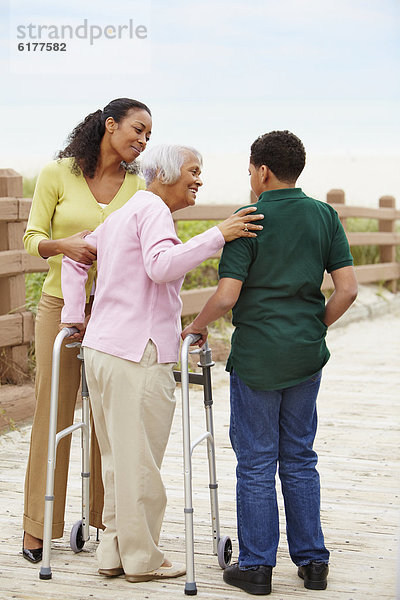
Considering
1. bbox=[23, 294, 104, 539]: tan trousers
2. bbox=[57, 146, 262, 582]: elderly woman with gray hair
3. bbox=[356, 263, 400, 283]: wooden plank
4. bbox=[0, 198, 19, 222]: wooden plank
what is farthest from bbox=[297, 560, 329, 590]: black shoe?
bbox=[356, 263, 400, 283]: wooden plank

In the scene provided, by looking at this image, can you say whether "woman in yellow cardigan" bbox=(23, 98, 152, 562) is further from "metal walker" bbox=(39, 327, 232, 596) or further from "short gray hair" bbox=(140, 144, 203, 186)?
"short gray hair" bbox=(140, 144, 203, 186)

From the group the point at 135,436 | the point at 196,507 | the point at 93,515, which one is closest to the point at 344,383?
the point at 196,507

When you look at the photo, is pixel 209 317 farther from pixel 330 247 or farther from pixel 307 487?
pixel 307 487

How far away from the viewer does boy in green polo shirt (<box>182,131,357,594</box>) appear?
300cm

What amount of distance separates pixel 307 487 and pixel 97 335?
2.91ft

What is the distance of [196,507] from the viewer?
13.9 feet

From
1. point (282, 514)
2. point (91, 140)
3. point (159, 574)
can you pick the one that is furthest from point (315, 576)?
point (91, 140)

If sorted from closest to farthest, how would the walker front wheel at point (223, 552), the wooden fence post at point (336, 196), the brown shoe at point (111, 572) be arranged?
the brown shoe at point (111, 572) < the walker front wheel at point (223, 552) < the wooden fence post at point (336, 196)

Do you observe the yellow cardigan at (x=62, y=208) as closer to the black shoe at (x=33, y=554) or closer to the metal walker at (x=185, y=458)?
the metal walker at (x=185, y=458)

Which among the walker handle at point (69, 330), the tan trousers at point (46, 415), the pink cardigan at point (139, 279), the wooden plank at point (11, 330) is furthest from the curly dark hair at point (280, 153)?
the wooden plank at point (11, 330)

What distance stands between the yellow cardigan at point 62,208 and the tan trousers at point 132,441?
20.6 inches

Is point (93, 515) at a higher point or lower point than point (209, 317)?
lower

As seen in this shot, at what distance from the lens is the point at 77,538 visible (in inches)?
141

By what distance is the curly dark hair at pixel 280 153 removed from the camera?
2990mm
